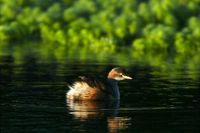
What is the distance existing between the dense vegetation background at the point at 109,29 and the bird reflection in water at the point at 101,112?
8.83 metres

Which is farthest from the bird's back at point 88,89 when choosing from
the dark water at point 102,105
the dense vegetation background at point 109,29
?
the dense vegetation background at point 109,29

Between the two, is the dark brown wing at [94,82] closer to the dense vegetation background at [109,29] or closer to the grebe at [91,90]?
the grebe at [91,90]

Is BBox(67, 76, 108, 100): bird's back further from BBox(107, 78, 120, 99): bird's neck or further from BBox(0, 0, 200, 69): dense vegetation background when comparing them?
BBox(0, 0, 200, 69): dense vegetation background

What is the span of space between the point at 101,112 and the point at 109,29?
66.4ft

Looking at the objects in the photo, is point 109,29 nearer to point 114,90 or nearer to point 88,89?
point 114,90

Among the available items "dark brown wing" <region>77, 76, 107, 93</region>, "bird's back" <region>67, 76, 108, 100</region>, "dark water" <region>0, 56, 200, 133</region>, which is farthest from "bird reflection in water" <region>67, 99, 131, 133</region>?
"dark brown wing" <region>77, 76, 107, 93</region>

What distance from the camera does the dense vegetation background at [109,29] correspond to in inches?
1398

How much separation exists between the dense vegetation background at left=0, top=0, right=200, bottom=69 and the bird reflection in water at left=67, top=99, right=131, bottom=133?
8830 millimetres

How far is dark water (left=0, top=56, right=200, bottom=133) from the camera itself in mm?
18328

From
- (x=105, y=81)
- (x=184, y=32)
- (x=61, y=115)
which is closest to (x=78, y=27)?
(x=184, y=32)

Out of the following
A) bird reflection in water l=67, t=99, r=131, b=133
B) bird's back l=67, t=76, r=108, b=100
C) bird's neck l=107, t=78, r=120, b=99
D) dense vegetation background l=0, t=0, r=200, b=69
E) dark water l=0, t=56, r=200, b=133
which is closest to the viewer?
dark water l=0, t=56, r=200, b=133

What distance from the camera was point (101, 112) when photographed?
789 inches

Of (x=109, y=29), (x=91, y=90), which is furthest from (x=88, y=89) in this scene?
(x=109, y=29)

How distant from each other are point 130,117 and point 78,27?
74.9 ft
